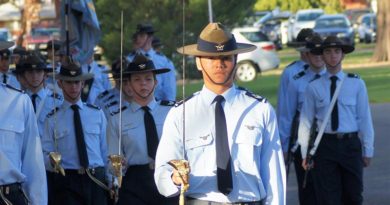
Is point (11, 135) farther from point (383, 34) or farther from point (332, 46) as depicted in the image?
point (383, 34)

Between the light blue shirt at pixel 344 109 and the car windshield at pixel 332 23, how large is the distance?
137 feet

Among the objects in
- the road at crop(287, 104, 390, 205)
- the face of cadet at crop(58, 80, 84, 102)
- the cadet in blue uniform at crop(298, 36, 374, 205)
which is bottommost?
the road at crop(287, 104, 390, 205)

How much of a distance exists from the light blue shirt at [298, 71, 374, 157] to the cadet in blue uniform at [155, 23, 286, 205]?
4.41m

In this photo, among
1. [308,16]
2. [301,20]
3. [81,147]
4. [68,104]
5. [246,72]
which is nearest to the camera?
[81,147]

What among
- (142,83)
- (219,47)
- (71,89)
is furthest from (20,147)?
(71,89)

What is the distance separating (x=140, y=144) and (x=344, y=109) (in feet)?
8.37

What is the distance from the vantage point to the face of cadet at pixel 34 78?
12.6m

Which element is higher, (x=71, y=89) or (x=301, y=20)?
(x=71, y=89)

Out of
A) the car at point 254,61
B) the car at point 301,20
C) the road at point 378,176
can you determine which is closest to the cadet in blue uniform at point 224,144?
the road at point 378,176

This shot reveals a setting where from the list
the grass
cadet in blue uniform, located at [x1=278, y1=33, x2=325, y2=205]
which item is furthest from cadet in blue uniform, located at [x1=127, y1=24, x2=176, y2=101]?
the grass

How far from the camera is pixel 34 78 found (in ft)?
41.4

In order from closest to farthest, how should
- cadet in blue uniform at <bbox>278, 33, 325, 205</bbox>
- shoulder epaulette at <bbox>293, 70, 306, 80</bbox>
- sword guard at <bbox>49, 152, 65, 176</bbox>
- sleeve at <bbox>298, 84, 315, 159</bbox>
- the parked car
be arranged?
sword guard at <bbox>49, 152, 65, 176</bbox> < sleeve at <bbox>298, 84, 315, 159</bbox> < cadet in blue uniform at <bbox>278, 33, 325, 205</bbox> < shoulder epaulette at <bbox>293, 70, 306, 80</bbox> < the parked car

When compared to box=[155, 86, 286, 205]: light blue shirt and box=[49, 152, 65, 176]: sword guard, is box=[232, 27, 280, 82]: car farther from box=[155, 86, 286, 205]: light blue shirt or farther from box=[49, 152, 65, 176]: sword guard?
box=[155, 86, 286, 205]: light blue shirt

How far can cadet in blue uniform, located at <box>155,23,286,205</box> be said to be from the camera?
6777mm
